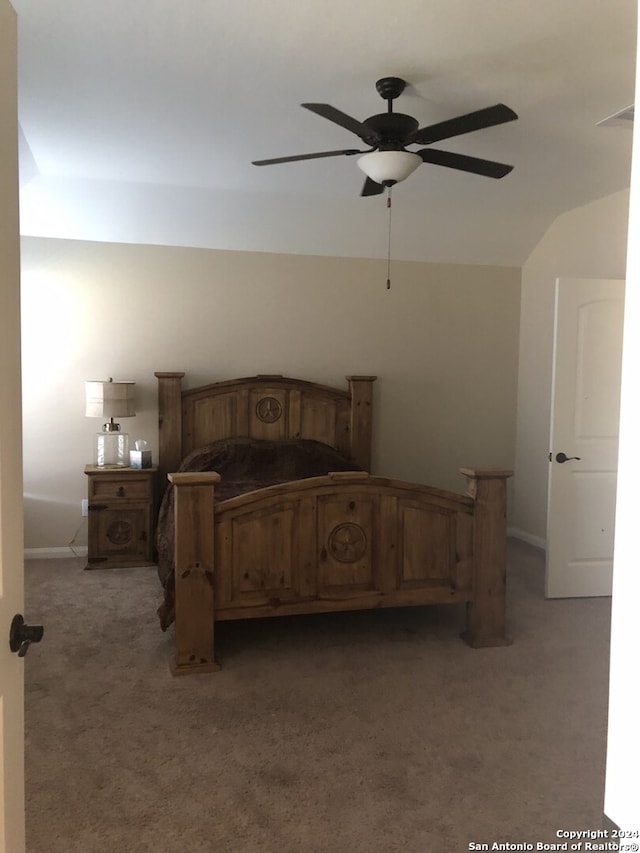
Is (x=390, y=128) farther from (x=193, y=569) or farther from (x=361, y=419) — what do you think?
(x=361, y=419)

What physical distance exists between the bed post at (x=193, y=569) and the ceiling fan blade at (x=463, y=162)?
67.1 inches

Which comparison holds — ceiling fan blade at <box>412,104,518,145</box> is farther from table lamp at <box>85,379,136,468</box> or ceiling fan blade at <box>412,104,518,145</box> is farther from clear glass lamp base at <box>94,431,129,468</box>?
clear glass lamp base at <box>94,431,129,468</box>

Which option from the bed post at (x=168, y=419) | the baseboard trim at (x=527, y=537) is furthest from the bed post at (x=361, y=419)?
the baseboard trim at (x=527, y=537)

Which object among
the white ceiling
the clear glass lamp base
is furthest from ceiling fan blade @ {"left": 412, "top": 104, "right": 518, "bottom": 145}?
the clear glass lamp base

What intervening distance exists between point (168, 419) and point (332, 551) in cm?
215

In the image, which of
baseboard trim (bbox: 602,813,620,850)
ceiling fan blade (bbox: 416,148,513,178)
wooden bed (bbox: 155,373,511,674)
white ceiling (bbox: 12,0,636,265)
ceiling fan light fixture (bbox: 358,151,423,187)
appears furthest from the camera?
wooden bed (bbox: 155,373,511,674)

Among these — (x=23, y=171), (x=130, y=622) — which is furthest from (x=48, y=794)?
(x=23, y=171)

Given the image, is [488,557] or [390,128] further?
[488,557]

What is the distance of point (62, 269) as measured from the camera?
185 inches

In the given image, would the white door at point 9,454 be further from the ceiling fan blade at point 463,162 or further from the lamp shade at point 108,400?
the lamp shade at point 108,400

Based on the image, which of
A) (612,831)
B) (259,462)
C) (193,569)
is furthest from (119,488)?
(612,831)

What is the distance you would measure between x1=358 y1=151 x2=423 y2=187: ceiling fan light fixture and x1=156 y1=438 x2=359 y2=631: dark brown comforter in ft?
6.50

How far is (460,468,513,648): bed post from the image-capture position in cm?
328

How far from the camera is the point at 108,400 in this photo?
4465 millimetres
